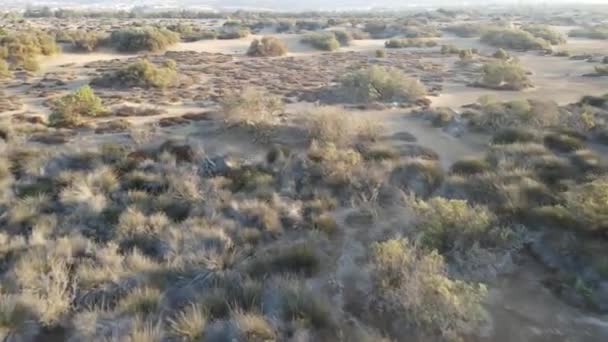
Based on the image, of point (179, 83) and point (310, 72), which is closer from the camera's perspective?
point (179, 83)

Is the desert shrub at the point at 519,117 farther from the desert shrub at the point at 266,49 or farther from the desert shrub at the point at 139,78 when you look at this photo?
the desert shrub at the point at 266,49

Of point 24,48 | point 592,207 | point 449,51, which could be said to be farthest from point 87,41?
point 592,207

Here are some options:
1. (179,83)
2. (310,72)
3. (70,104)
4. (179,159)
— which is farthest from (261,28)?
(179,159)

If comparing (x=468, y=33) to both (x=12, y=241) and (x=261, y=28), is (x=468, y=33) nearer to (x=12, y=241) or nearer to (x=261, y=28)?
(x=261, y=28)

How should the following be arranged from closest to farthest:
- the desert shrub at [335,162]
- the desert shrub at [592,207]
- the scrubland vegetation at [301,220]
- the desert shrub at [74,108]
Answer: the scrubland vegetation at [301,220] → the desert shrub at [592,207] → the desert shrub at [335,162] → the desert shrub at [74,108]

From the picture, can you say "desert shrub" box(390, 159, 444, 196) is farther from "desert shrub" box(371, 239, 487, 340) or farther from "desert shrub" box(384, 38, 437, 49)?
"desert shrub" box(384, 38, 437, 49)

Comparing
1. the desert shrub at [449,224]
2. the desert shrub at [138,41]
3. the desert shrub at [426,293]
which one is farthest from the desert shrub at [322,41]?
the desert shrub at [426,293]

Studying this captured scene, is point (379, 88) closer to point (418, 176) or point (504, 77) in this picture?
point (504, 77)
